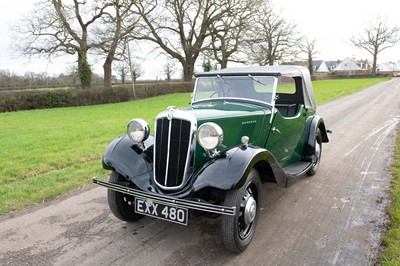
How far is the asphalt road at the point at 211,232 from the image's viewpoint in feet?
9.88

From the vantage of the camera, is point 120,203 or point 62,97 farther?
point 62,97

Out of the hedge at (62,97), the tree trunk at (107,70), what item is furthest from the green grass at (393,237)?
the tree trunk at (107,70)

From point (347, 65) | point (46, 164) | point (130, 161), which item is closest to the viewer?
point (130, 161)

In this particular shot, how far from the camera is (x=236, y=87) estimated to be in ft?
14.4

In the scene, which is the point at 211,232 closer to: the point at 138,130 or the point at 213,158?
the point at 213,158

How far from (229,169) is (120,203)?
1472 mm

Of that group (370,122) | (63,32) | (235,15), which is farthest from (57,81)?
(370,122)

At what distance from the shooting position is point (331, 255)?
119 inches

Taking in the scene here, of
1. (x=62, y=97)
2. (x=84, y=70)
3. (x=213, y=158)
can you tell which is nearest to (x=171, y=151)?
(x=213, y=158)

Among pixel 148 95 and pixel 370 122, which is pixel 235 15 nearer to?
pixel 148 95

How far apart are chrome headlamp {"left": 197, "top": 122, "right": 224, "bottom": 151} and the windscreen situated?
1390 millimetres

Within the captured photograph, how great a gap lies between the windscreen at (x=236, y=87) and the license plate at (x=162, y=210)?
2.00 m

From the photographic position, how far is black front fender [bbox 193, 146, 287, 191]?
9.45ft

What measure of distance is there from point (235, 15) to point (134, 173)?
29.3 meters
